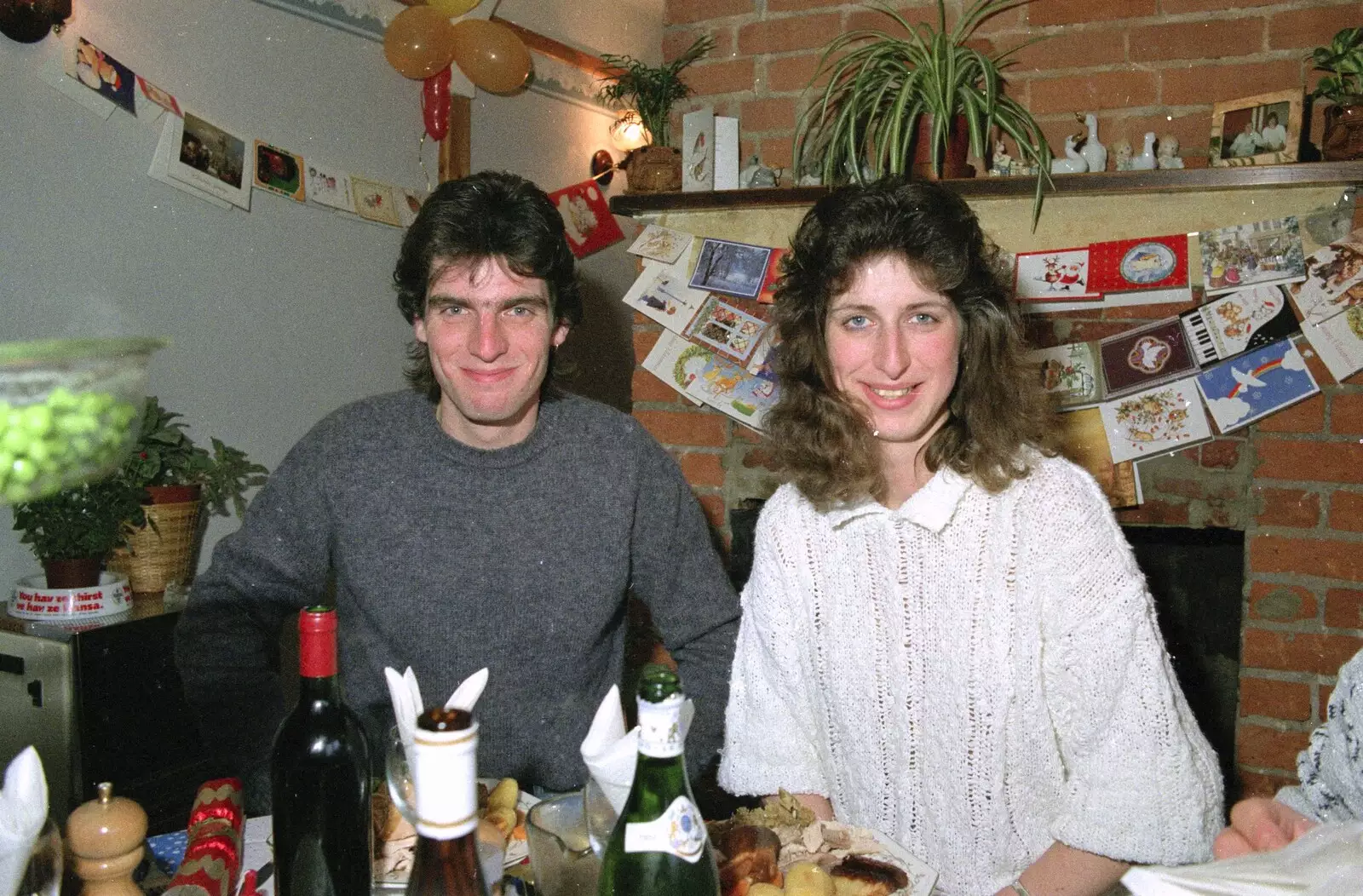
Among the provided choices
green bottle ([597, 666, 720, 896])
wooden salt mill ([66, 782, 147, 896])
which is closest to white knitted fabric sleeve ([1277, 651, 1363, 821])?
green bottle ([597, 666, 720, 896])

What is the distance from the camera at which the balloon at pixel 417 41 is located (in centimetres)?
300

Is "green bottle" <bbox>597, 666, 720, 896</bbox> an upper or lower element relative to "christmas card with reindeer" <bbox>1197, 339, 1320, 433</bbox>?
lower

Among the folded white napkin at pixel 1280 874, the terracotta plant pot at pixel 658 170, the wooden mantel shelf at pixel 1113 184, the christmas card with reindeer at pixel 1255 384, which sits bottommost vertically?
the folded white napkin at pixel 1280 874

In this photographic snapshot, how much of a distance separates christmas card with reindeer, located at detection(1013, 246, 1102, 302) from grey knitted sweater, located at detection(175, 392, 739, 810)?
3.79ft

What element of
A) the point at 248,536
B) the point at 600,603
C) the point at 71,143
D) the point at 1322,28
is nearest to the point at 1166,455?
the point at 1322,28

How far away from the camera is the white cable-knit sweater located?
1105 millimetres

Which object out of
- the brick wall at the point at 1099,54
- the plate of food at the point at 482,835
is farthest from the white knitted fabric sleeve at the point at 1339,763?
the brick wall at the point at 1099,54

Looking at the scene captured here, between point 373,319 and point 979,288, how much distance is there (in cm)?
225

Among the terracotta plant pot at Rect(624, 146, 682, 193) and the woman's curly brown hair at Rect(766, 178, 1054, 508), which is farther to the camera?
the terracotta plant pot at Rect(624, 146, 682, 193)

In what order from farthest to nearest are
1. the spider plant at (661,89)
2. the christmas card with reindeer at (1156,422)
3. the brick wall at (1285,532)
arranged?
the spider plant at (661,89), the christmas card with reindeer at (1156,422), the brick wall at (1285,532)

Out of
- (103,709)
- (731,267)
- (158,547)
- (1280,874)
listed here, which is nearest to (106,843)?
(1280,874)

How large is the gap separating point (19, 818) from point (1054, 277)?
218 centimetres

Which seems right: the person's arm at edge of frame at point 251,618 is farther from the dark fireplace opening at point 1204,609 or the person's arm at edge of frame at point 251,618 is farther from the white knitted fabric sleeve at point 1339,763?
the dark fireplace opening at point 1204,609

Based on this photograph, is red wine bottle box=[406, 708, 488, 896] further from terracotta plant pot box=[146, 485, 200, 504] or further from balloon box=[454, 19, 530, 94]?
balloon box=[454, 19, 530, 94]
